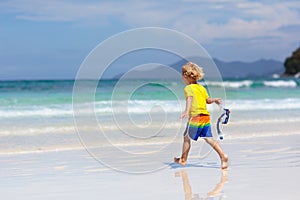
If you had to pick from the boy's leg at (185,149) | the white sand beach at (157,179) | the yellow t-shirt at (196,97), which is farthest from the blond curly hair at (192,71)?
the white sand beach at (157,179)

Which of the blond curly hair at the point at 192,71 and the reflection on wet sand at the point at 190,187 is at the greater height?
the blond curly hair at the point at 192,71

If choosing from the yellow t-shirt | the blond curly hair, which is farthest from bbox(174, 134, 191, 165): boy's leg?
the blond curly hair

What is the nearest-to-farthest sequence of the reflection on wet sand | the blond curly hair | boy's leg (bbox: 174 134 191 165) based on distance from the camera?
1. the reflection on wet sand
2. the blond curly hair
3. boy's leg (bbox: 174 134 191 165)

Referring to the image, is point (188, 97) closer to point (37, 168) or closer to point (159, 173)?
point (159, 173)

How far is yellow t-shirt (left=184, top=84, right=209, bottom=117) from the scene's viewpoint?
634cm

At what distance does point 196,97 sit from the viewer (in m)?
6.35

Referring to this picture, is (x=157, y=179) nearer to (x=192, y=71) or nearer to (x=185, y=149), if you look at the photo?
(x=185, y=149)

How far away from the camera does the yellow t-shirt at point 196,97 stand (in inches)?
250

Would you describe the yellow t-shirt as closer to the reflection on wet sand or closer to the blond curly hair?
the blond curly hair

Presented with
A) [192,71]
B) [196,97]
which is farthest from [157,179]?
[192,71]

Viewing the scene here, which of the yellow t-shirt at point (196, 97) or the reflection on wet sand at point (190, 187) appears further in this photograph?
the yellow t-shirt at point (196, 97)

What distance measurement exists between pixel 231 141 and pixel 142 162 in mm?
2883

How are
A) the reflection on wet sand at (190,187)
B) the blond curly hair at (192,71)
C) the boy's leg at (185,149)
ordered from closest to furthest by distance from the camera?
the reflection on wet sand at (190,187), the blond curly hair at (192,71), the boy's leg at (185,149)

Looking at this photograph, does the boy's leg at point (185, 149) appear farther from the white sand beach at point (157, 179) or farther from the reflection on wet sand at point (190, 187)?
the reflection on wet sand at point (190, 187)
